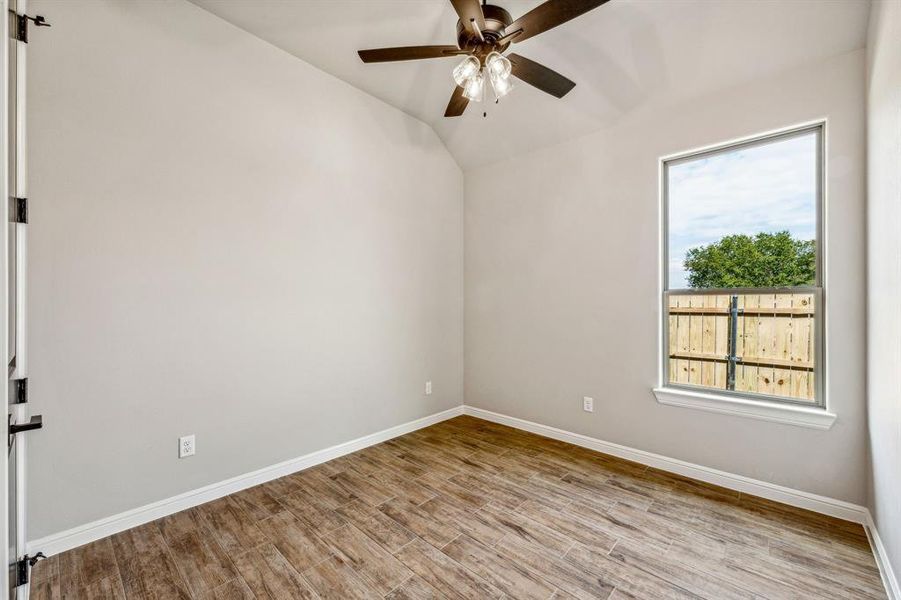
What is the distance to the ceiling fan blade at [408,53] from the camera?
77.6 inches

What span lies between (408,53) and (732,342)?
2.79 m

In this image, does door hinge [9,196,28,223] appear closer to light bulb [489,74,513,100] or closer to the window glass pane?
light bulb [489,74,513,100]

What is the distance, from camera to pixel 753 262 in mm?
2650

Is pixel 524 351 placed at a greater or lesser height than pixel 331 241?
lesser

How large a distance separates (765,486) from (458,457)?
2.06 m

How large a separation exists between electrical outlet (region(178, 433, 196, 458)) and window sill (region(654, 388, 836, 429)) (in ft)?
10.4

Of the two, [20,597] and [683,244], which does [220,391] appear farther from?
[683,244]

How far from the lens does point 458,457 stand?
3156mm

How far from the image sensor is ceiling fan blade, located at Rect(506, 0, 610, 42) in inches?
64.7

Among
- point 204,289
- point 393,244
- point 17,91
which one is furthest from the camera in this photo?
point 393,244

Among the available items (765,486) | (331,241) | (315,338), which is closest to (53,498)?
(315,338)

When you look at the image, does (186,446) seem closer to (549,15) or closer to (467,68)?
(467,68)

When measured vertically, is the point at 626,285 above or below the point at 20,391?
above

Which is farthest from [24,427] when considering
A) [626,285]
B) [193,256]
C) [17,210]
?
[626,285]
